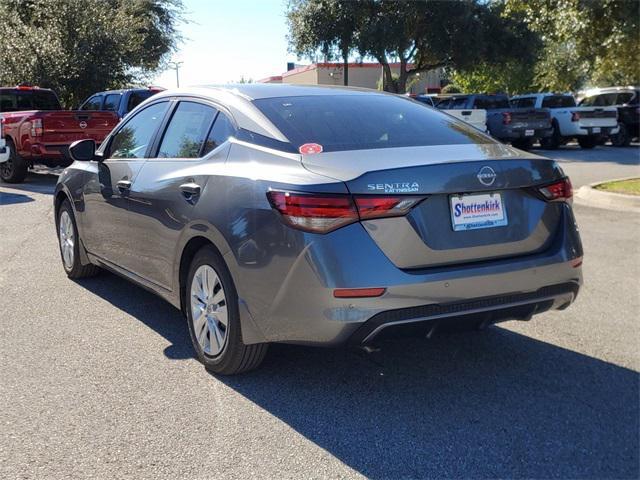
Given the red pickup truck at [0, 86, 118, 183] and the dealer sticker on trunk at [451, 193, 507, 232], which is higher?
the dealer sticker on trunk at [451, 193, 507, 232]

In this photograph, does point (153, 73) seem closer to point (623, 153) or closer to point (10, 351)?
point (623, 153)

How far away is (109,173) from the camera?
5508mm

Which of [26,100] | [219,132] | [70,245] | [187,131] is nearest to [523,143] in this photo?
[26,100]

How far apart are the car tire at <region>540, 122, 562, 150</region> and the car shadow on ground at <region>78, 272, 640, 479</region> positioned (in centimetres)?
2039

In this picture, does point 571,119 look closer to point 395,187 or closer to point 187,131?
point 187,131

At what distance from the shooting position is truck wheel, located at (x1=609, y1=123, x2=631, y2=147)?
2519cm

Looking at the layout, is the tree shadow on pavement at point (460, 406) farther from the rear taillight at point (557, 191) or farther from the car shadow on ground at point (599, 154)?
the car shadow on ground at point (599, 154)

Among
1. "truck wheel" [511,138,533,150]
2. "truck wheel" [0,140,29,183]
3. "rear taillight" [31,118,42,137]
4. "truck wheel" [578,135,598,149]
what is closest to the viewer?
"rear taillight" [31,118,42,137]

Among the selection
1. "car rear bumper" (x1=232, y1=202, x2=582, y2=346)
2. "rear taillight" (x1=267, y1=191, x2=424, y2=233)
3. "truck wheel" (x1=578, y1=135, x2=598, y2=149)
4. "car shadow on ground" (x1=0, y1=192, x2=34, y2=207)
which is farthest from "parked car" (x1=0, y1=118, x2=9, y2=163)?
"truck wheel" (x1=578, y1=135, x2=598, y2=149)

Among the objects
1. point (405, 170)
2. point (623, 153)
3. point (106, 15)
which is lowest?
point (623, 153)

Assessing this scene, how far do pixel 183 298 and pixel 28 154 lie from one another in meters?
11.0

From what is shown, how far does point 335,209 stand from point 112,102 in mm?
14346

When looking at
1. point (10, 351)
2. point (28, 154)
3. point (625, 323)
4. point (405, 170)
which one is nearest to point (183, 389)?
point (10, 351)

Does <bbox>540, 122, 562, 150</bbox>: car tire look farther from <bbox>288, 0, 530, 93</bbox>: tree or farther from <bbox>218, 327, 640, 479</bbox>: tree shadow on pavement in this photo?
<bbox>218, 327, 640, 479</bbox>: tree shadow on pavement
